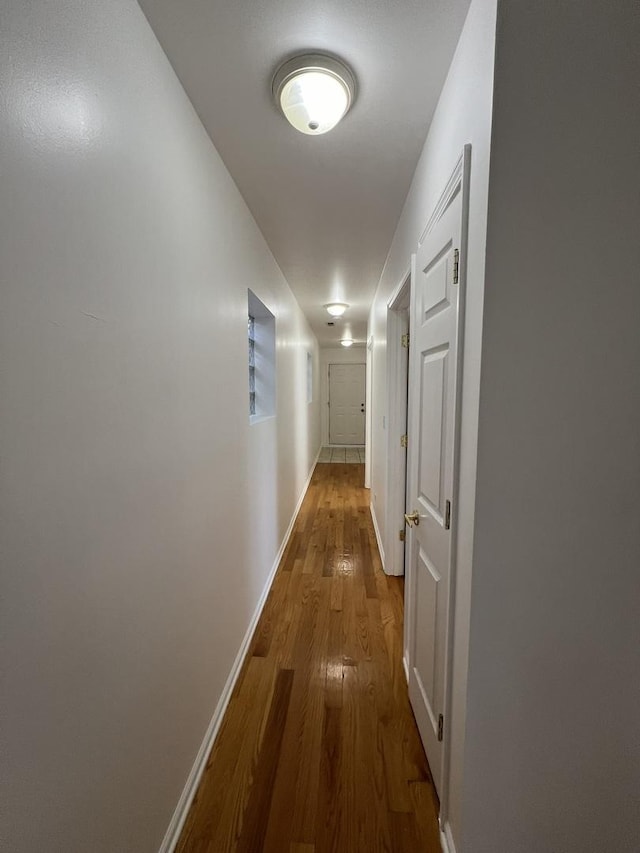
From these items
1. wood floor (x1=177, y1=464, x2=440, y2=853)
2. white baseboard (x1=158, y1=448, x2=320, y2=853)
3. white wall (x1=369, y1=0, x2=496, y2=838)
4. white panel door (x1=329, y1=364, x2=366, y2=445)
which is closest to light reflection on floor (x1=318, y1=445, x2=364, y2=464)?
white panel door (x1=329, y1=364, x2=366, y2=445)

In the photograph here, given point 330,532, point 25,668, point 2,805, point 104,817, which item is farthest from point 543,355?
point 330,532

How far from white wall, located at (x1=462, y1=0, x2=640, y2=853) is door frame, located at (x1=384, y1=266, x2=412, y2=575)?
5.29 feet

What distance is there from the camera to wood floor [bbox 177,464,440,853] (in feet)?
3.45

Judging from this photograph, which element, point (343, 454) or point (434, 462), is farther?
point (343, 454)

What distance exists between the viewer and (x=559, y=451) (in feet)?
2.64

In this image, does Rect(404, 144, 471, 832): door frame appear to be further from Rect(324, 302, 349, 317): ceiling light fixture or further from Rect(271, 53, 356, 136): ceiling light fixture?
Rect(324, 302, 349, 317): ceiling light fixture

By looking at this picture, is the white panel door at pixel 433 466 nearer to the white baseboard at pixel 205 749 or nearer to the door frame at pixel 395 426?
the white baseboard at pixel 205 749

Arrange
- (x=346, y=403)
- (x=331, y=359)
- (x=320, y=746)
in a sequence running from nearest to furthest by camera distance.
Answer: (x=320, y=746) → (x=331, y=359) → (x=346, y=403)

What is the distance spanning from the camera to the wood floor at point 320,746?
1.05 m

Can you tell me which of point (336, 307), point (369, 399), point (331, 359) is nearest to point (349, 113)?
point (336, 307)

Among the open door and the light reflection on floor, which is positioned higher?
the open door

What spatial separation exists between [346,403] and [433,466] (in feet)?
21.7

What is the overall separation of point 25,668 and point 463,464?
100cm

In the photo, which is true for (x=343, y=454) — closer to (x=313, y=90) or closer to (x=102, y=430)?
(x=313, y=90)
